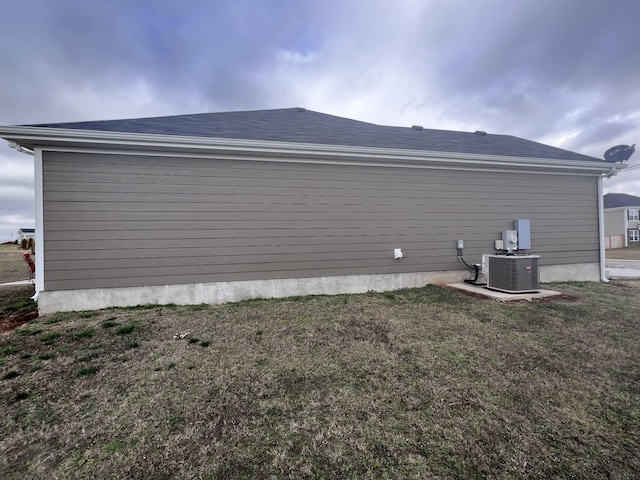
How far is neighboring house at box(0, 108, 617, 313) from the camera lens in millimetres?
4379

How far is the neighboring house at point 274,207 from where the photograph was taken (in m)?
4.38

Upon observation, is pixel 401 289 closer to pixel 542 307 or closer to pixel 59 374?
pixel 542 307

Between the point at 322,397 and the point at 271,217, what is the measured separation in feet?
11.5

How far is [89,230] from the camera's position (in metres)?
4.43

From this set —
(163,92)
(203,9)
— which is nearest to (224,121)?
(203,9)

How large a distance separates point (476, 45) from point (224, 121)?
811 centimetres

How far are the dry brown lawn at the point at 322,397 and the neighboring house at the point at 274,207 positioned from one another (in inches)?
44.5

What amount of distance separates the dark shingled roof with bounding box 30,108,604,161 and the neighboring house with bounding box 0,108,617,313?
0.06 meters

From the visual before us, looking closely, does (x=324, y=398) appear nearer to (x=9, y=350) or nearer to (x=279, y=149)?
(x=9, y=350)

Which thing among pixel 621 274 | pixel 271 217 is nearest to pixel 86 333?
pixel 271 217

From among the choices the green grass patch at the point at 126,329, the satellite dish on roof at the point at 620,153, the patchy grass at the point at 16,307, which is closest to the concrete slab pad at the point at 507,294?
the satellite dish on roof at the point at 620,153

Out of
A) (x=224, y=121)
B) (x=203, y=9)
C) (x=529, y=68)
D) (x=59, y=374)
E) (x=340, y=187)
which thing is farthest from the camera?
(x=529, y=68)

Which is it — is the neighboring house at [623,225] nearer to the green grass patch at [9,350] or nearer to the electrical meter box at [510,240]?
the electrical meter box at [510,240]

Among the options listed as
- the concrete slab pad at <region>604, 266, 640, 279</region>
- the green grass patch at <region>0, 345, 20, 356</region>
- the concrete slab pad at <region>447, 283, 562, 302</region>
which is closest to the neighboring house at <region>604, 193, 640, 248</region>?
the concrete slab pad at <region>604, 266, 640, 279</region>
